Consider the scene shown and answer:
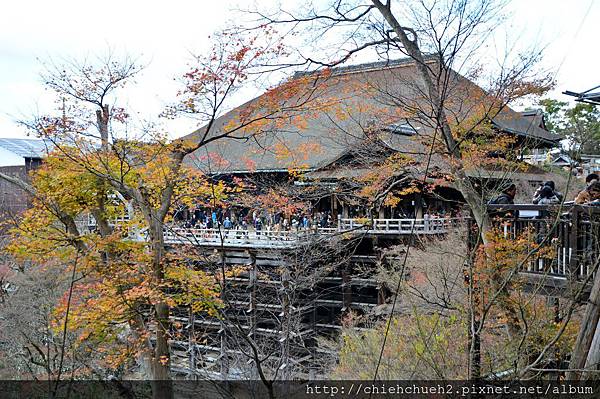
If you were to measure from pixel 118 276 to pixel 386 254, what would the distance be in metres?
8.80

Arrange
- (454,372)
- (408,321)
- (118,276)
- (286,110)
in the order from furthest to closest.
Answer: (408,321)
(118,276)
(286,110)
(454,372)

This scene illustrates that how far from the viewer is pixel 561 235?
16.4 ft

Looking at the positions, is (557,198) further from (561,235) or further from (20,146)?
(20,146)

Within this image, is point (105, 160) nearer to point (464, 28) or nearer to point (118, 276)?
point (118, 276)

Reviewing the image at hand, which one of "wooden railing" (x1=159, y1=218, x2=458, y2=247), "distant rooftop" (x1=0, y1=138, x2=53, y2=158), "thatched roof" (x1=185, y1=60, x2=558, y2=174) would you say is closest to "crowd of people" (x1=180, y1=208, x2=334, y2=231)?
"wooden railing" (x1=159, y1=218, x2=458, y2=247)

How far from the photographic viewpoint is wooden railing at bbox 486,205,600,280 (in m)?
4.59

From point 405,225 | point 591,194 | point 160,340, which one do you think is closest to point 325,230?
point 405,225

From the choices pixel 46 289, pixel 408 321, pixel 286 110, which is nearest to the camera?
pixel 286 110

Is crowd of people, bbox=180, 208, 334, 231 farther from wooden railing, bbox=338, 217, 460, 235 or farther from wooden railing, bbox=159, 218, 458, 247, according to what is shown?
wooden railing, bbox=338, 217, 460, 235

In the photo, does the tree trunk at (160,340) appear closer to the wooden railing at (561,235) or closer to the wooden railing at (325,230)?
the wooden railing at (561,235)


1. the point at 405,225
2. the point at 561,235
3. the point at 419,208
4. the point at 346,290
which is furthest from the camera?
the point at 419,208

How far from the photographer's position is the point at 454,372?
5.96 meters

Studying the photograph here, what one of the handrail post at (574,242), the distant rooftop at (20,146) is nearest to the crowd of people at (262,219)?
the handrail post at (574,242)

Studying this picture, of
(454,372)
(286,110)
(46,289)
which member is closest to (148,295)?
(286,110)
